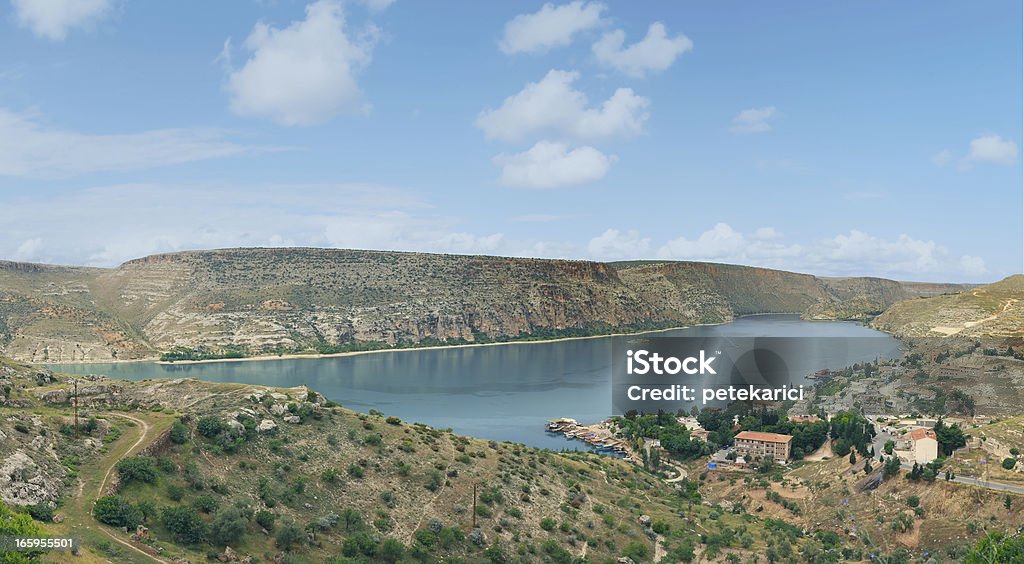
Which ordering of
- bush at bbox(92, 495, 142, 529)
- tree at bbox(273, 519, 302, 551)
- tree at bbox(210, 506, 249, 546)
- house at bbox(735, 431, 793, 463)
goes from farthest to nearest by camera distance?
house at bbox(735, 431, 793, 463) → tree at bbox(273, 519, 302, 551) → tree at bbox(210, 506, 249, 546) → bush at bbox(92, 495, 142, 529)

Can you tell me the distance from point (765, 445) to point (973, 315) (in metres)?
70.2

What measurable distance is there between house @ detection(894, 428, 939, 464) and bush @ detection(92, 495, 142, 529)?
134 ft

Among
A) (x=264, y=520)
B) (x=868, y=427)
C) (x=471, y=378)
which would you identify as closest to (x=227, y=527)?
(x=264, y=520)

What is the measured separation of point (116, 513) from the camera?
2105 cm

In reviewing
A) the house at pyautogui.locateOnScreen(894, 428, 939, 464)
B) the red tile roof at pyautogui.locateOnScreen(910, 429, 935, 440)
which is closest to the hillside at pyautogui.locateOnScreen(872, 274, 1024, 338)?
the red tile roof at pyautogui.locateOnScreen(910, 429, 935, 440)

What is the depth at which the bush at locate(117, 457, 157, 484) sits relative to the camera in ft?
77.9

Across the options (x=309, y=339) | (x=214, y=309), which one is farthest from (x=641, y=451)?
(x=214, y=309)

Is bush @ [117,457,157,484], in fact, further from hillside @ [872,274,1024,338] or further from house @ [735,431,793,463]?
hillside @ [872,274,1024,338]

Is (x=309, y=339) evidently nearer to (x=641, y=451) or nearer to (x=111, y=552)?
(x=641, y=451)

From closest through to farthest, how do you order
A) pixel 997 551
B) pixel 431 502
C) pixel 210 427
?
pixel 997 551, pixel 210 427, pixel 431 502

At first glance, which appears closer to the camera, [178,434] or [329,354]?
[178,434]

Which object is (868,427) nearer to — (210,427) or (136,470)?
(210,427)

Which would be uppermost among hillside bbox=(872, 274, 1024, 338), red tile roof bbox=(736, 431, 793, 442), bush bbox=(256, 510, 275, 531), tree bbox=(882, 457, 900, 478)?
hillside bbox=(872, 274, 1024, 338)

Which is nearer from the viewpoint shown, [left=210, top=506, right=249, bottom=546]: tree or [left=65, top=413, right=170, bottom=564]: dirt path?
[left=65, top=413, right=170, bottom=564]: dirt path
